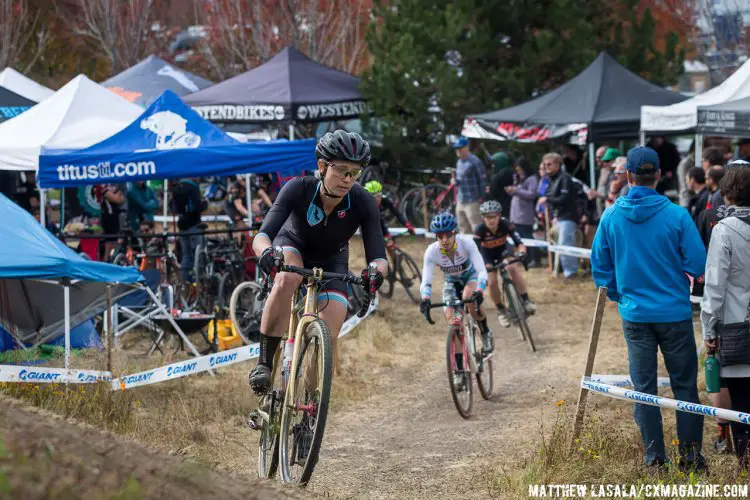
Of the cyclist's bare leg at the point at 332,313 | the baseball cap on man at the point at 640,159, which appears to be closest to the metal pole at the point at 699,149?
the baseball cap on man at the point at 640,159

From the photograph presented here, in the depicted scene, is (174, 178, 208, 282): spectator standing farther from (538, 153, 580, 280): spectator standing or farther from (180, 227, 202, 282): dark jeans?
(538, 153, 580, 280): spectator standing

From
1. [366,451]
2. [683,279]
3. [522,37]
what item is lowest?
[366,451]

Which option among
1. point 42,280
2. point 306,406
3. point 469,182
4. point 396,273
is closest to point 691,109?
point 469,182

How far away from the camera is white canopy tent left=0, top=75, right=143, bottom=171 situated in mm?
13062

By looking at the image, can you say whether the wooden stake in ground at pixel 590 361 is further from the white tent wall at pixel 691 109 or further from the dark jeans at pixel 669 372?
the white tent wall at pixel 691 109

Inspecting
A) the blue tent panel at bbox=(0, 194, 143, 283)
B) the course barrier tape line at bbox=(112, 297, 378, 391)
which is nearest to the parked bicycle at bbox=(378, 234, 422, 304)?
the course barrier tape line at bbox=(112, 297, 378, 391)

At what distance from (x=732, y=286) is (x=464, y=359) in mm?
3435

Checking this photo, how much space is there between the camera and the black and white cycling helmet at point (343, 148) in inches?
247

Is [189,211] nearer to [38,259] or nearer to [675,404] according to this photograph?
[38,259]

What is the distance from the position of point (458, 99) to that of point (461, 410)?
1325 centimetres

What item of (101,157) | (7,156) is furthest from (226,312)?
(7,156)

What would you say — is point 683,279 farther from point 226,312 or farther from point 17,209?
point 226,312

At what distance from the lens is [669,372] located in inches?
263

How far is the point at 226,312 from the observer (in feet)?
42.0
